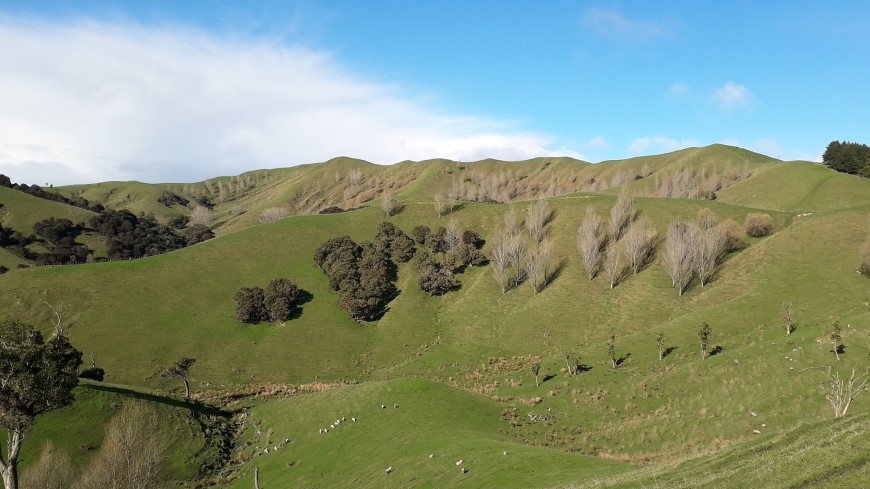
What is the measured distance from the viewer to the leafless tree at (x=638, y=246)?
279 feet

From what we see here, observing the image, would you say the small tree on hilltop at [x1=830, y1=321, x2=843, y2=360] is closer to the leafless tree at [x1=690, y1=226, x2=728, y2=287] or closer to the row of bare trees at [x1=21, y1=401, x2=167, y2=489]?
the leafless tree at [x1=690, y1=226, x2=728, y2=287]

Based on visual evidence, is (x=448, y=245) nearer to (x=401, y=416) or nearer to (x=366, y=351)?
(x=366, y=351)

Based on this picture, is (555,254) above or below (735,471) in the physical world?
above

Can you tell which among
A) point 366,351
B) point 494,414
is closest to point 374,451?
point 494,414

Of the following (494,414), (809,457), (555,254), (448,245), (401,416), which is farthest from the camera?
(448,245)

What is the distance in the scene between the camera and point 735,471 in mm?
18875

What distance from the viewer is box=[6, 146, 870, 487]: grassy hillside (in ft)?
108

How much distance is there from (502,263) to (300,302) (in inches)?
1517

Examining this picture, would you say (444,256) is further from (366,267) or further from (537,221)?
(537,221)

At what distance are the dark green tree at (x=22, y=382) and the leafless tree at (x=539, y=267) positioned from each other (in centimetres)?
7015

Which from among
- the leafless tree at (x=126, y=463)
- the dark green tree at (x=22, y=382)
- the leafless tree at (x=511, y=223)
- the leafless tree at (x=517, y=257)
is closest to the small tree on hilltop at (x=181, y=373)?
the leafless tree at (x=126, y=463)

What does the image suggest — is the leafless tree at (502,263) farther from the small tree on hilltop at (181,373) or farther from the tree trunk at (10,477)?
the tree trunk at (10,477)

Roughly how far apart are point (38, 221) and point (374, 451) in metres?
160

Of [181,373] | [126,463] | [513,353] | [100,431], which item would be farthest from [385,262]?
[126,463]
